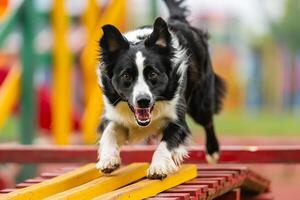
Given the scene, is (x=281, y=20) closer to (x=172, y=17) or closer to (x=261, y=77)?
(x=261, y=77)

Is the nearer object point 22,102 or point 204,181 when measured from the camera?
point 204,181

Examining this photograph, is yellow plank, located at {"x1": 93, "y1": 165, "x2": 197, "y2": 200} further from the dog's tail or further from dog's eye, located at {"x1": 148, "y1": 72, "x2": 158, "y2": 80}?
the dog's tail

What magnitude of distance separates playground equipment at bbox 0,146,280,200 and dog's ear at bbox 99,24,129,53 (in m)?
0.81

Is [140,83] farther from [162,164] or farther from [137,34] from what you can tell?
[137,34]

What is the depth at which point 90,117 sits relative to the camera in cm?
985

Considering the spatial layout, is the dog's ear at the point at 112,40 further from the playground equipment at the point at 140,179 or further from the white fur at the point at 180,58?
the playground equipment at the point at 140,179

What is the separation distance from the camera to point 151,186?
5508 mm

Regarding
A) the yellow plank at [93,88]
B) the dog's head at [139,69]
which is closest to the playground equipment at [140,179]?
the dog's head at [139,69]

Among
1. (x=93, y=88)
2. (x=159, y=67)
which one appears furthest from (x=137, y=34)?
(x=93, y=88)

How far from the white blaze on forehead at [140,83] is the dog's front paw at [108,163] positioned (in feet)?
1.51

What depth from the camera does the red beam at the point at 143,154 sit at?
742 cm

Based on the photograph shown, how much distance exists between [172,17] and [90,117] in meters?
2.98

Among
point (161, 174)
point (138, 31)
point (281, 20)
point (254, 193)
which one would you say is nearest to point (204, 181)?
point (161, 174)

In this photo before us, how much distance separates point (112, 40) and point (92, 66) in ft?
13.3
